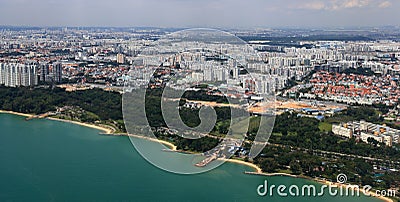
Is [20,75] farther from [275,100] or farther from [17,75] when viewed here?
[275,100]

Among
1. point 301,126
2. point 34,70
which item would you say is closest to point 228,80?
point 301,126

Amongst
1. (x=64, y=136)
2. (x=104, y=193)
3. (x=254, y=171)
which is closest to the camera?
(x=104, y=193)

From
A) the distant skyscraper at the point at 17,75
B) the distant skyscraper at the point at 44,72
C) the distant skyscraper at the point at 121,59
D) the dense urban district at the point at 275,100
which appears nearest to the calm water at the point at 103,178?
the dense urban district at the point at 275,100

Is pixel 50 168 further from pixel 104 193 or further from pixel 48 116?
pixel 48 116

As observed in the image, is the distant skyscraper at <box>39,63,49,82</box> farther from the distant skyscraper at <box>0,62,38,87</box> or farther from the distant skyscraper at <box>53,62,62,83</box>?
the distant skyscraper at <box>0,62,38,87</box>

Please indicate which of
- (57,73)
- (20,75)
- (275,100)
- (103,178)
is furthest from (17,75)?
(103,178)

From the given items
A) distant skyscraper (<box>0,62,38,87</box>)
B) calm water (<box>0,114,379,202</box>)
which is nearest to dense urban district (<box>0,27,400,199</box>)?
distant skyscraper (<box>0,62,38,87</box>)
